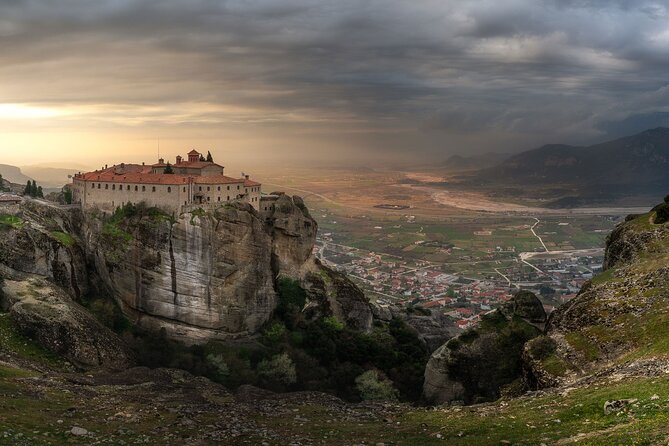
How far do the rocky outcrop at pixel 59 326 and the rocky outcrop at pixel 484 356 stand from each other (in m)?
23.7

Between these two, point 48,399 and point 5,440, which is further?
point 48,399

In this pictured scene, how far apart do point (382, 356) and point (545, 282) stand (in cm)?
8636

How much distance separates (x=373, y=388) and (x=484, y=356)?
11886 millimetres

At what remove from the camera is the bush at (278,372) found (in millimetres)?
50062

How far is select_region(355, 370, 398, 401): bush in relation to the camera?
47.6 meters

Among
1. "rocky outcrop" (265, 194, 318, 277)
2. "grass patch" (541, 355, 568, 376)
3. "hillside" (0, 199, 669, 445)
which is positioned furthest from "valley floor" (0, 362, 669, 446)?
"rocky outcrop" (265, 194, 318, 277)

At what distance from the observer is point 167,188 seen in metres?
58.3

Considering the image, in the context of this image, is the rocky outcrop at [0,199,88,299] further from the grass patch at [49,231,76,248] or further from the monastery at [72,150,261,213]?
the monastery at [72,150,261,213]

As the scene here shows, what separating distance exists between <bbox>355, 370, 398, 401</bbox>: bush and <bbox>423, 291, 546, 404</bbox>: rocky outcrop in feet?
17.6

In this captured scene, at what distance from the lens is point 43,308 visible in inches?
1636

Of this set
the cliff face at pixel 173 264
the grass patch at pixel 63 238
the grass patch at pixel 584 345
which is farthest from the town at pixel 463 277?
the grass patch at pixel 584 345

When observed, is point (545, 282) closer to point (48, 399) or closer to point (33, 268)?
point (33, 268)

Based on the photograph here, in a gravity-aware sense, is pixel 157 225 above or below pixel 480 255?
above

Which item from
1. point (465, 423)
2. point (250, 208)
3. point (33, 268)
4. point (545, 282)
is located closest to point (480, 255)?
point (545, 282)
